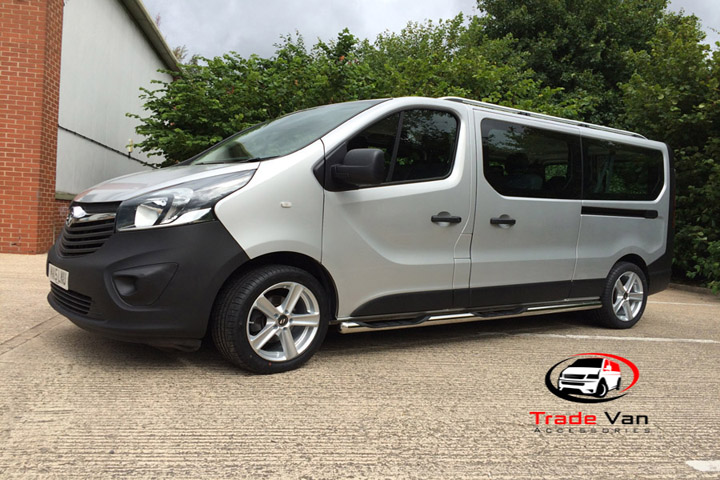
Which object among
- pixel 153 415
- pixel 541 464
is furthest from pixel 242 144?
pixel 541 464

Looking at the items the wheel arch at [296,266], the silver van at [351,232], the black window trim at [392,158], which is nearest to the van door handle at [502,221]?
the silver van at [351,232]

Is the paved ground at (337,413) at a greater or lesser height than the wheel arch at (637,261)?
lesser

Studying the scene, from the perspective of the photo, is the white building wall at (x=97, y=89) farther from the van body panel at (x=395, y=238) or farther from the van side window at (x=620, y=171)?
the van side window at (x=620, y=171)

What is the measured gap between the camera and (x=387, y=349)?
14.4 ft

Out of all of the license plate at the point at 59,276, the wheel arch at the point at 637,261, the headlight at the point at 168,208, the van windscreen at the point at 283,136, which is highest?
the van windscreen at the point at 283,136

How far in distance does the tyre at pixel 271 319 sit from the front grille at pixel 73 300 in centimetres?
72

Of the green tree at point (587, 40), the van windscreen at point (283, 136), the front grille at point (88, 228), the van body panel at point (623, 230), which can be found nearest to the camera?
the front grille at point (88, 228)

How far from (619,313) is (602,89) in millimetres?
16749

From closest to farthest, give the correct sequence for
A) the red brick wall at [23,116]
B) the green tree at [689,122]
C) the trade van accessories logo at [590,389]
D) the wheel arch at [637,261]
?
1. the trade van accessories logo at [590,389]
2. the wheel arch at [637,261]
3. the red brick wall at [23,116]
4. the green tree at [689,122]

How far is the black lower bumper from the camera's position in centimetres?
318

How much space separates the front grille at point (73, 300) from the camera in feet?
11.0

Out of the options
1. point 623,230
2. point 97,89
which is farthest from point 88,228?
point 97,89

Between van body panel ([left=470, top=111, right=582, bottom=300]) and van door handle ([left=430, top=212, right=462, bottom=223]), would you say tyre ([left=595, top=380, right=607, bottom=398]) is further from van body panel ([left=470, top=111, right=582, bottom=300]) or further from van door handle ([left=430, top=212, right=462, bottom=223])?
van door handle ([left=430, top=212, right=462, bottom=223])

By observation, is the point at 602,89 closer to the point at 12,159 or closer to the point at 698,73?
the point at 698,73
